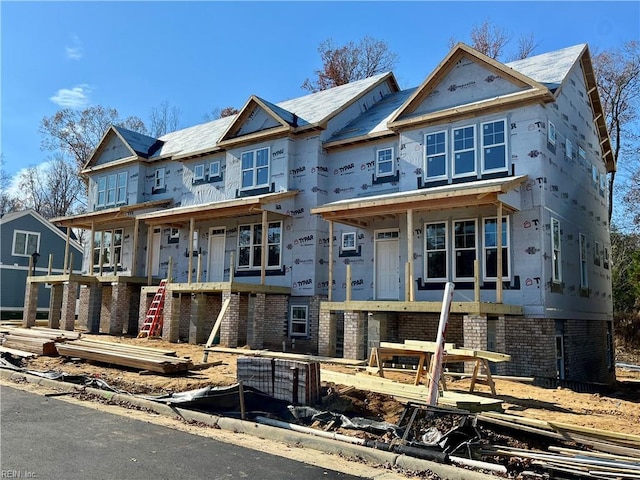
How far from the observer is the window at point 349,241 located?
768 inches

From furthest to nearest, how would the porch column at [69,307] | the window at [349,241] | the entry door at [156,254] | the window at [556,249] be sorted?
the entry door at [156,254] → the porch column at [69,307] → the window at [349,241] → the window at [556,249]

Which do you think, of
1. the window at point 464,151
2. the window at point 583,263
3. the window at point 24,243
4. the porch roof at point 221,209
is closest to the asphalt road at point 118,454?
the porch roof at point 221,209

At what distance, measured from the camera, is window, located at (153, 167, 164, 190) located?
2641 centimetres

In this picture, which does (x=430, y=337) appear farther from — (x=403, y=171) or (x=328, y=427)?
(x=328, y=427)

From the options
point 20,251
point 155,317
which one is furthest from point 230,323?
point 20,251

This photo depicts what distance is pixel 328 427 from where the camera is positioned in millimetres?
8031

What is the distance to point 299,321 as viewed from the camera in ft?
65.8

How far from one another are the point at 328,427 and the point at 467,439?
2094 mm

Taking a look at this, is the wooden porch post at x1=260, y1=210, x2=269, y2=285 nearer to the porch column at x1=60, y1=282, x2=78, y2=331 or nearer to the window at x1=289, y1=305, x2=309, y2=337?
the window at x1=289, y1=305, x2=309, y2=337

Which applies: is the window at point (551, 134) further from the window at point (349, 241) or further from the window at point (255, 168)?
the window at point (255, 168)

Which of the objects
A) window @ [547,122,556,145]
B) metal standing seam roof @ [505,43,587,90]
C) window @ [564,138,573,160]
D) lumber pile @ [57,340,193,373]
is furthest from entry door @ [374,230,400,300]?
lumber pile @ [57,340,193,373]

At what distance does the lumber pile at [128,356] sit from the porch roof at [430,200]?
22.4 ft

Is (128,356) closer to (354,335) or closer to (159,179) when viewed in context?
(354,335)

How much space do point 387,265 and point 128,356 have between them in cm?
899
